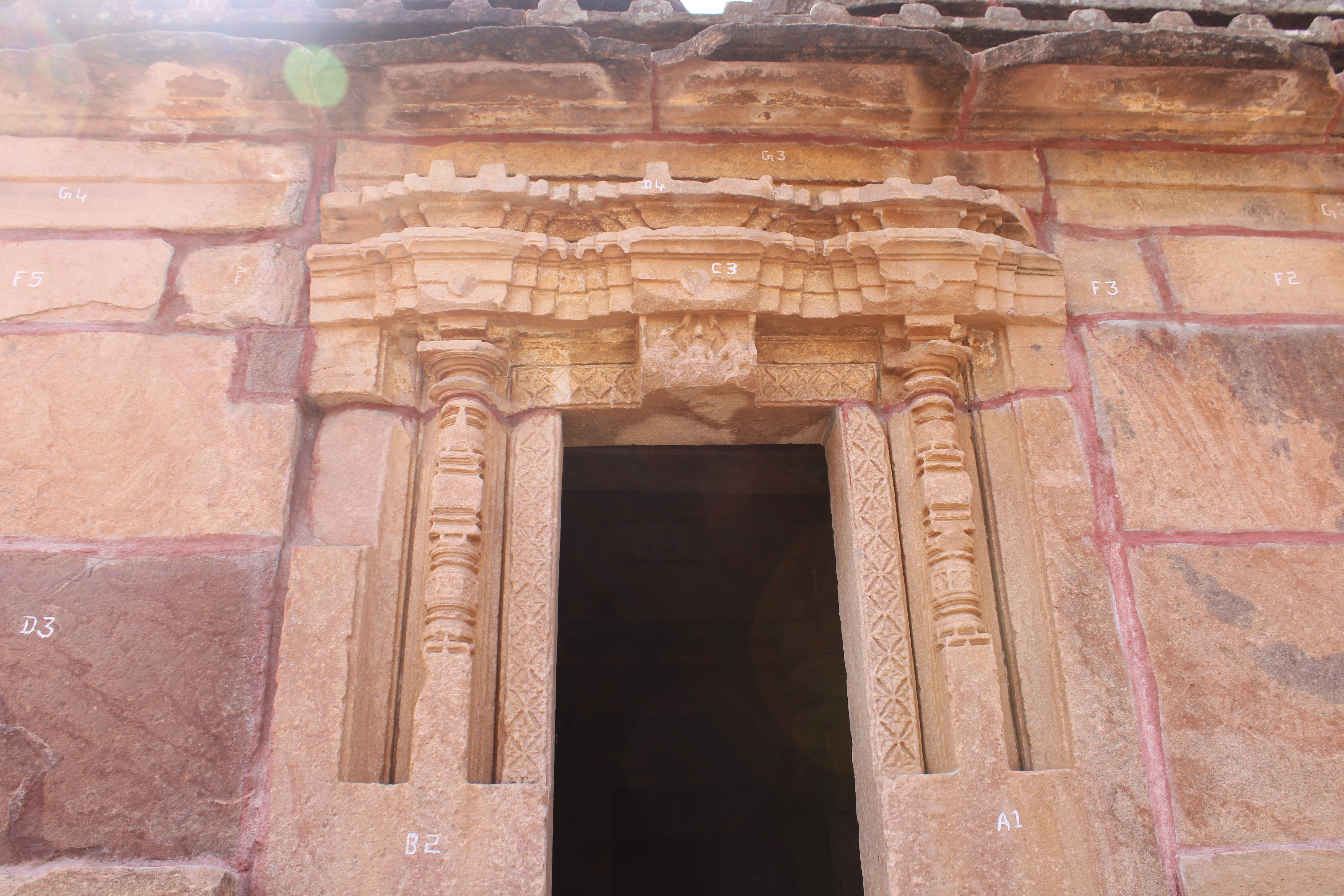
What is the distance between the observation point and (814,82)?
2.68 meters

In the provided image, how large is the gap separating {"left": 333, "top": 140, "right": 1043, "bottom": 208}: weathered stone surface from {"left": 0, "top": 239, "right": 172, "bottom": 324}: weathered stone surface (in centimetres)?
57

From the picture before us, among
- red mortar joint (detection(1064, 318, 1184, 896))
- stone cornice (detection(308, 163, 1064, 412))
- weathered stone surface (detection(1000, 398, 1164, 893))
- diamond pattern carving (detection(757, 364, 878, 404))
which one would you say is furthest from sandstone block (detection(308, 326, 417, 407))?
red mortar joint (detection(1064, 318, 1184, 896))

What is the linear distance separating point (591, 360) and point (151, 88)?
1.51 m

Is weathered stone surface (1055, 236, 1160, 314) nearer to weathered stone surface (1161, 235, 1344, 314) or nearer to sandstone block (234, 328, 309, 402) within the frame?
weathered stone surface (1161, 235, 1344, 314)

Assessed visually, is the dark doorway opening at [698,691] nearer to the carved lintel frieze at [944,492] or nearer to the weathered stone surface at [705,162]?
the weathered stone surface at [705,162]

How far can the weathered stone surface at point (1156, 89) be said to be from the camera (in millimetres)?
2605

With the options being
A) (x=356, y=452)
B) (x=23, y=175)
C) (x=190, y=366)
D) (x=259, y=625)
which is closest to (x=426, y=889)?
(x=259, y=625)

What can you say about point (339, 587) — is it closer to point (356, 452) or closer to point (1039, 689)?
point (356, 452)

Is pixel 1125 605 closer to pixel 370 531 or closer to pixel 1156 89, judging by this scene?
pixel 1156 89

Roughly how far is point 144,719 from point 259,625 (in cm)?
30

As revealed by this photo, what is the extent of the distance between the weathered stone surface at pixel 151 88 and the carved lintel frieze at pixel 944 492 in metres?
1.95

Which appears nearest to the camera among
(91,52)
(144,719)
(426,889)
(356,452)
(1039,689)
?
(426,889)

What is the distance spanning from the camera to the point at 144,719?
6.66 feet

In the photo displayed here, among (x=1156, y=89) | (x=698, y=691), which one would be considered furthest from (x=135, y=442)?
(x=698, y=691)
